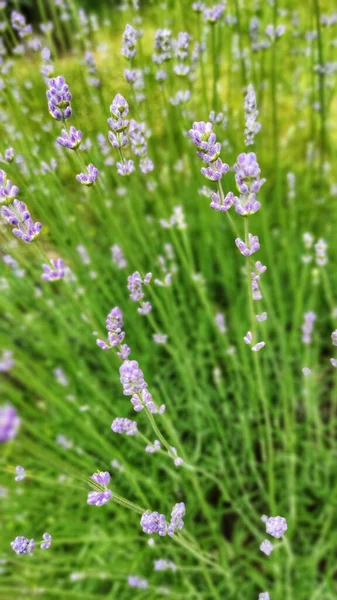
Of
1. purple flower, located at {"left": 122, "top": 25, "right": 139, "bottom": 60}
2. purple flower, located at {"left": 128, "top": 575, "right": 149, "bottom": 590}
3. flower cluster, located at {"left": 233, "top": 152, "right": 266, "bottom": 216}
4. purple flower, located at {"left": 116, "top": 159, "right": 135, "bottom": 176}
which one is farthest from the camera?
purple flower, located at {"left": 128, "top": 575, "right": 149, "bottom": 590}

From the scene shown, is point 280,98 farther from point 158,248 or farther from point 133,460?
point 133,460

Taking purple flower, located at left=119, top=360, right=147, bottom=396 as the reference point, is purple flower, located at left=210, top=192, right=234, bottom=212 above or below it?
above

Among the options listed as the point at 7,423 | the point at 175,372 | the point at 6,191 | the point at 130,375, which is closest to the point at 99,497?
the point at 130,375

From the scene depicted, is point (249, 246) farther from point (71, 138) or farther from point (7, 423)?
point (7, 423)

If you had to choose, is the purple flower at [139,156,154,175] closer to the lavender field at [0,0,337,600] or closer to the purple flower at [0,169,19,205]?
the lavender field at [0,0,337,600]

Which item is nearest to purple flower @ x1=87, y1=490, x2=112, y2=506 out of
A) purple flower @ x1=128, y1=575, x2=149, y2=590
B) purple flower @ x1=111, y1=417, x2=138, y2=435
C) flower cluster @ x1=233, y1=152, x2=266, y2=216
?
purple flower @ x1=111, y1=417, x2=138, y2=435

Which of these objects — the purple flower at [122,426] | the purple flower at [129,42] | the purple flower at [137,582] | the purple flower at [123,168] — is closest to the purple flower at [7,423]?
the purple flower at [122,426]

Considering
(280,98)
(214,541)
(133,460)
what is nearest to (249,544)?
(214,541)
